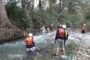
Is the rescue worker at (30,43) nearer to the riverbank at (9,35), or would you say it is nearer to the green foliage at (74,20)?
the riverbank at (9,35)

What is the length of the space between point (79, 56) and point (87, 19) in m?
37.9

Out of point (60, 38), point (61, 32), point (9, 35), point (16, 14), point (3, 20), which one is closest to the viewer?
point (61, 32)

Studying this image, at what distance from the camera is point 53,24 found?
39.9 meters

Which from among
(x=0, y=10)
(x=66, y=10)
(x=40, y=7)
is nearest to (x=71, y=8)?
(x=66, y=10)

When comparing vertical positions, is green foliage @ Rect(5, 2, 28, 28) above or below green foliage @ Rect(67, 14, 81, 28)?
above

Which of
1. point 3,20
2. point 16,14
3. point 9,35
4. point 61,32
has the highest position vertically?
point 61,32

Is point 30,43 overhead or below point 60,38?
below

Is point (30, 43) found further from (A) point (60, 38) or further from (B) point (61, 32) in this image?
(B) point (61, 32)

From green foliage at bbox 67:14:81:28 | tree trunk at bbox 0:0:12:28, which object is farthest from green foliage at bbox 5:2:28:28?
green foliage at bbox 67:14:81:28

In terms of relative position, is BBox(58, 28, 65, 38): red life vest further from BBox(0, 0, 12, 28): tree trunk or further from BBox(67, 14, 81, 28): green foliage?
BBox(67, 14, 81, 28): green foliage

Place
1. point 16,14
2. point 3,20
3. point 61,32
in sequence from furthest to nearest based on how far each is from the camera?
point 16,14 < point 3,20 < point 61,32

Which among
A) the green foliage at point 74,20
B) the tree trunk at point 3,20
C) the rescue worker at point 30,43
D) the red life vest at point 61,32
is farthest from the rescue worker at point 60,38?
the green foliage at point 74,20

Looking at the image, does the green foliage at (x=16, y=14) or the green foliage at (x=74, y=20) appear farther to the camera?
the green foliage at (x=74, y=20)

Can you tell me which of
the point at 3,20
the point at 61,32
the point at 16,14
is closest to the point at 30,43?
the point at 61,32
